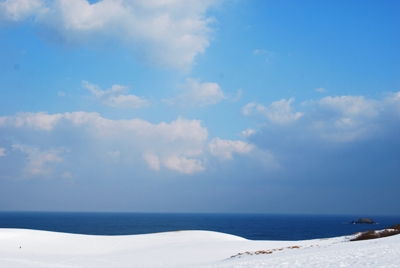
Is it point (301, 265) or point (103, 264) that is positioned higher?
point (301, 265)

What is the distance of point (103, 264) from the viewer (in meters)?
23.2

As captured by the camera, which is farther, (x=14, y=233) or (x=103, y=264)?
(x=14, y=233)

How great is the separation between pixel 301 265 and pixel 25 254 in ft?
71.5

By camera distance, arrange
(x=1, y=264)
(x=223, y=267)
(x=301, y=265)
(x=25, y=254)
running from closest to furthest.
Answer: (x=301, y=265)
(x=223, y=267)
(x=1, y=264)
(x=25, y=254)

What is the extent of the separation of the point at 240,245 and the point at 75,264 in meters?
12.5

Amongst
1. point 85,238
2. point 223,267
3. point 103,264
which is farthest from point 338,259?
point 85,238

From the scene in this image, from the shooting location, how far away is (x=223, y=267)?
15.9 metres

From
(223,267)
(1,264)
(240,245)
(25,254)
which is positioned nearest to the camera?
(223,267)

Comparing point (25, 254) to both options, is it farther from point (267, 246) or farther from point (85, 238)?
point (267, 246)

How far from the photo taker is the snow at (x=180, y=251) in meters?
15.0

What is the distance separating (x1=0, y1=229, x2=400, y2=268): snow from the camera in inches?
590

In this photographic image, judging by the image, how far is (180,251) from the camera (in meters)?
27.3


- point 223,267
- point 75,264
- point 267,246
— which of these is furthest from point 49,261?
point 267,246

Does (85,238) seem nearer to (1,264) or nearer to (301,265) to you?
(1,264)
